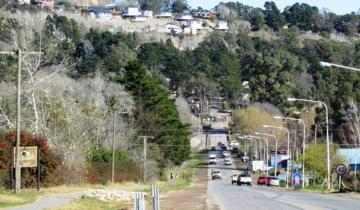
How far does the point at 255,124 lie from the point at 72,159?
3451 inches

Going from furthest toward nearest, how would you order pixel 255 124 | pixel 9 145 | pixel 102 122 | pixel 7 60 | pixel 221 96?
pixel 221 96 → pixel 255 124 → pixel 102 122 → pixel 7 60 → pixel 9 145

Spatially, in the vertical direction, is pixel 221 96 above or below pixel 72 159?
above

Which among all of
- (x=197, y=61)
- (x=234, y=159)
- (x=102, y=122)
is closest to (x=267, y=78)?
(x=234, y=159)

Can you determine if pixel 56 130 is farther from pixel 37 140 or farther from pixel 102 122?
pixel 102 122

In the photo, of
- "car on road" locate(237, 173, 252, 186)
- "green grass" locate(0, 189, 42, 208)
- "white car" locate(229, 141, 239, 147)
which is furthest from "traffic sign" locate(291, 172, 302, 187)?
"white car" locate(229, 141, 239, 147)

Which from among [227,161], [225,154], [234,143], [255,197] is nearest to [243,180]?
[255,197]

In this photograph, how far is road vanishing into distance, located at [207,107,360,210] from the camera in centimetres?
3928

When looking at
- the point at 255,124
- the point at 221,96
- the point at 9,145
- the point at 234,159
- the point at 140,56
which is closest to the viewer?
the point at 9,145

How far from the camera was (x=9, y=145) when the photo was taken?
2128 inches

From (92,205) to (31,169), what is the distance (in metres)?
15.7

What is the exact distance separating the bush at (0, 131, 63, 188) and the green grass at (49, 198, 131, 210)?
33.6ft

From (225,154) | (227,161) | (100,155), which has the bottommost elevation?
(227,161)

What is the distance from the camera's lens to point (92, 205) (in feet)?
136

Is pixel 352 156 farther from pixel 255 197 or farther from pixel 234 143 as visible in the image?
pixel 234 143
